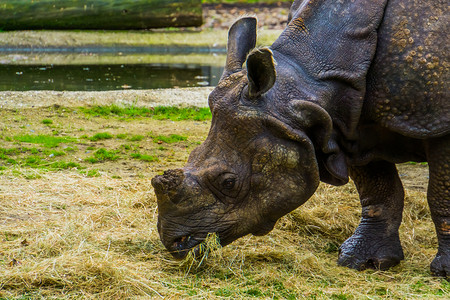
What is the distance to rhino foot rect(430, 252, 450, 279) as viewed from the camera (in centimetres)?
484

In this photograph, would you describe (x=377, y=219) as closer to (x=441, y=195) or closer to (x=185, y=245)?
(x=441, y=195)

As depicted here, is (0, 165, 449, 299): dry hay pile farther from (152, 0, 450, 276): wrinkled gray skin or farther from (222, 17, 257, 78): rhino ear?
(222, 17, 257, 78): rhino ear

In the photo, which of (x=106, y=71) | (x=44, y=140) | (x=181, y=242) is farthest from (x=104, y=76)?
(x=181, y=242)

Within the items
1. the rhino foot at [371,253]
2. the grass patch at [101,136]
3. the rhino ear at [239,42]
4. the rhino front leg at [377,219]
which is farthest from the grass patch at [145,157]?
the rhino ear at [239,42]

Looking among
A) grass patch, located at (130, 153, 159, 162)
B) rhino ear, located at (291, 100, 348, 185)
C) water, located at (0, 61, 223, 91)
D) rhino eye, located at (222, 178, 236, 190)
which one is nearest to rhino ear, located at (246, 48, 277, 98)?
rhino ear, located at (291, 100, 348, 185)

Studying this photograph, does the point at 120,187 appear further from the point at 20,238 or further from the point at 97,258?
the point at 97,258

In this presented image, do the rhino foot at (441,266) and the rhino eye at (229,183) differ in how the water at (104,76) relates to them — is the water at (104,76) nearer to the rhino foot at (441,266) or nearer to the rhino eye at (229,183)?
the rhino eye at (229,183)

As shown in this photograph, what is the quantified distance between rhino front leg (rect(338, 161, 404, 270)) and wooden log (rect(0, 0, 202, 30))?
12757 mm

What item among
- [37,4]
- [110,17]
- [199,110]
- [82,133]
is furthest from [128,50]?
[82,133]

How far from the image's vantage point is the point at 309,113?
4496 millimetres

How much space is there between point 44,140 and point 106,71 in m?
6.08

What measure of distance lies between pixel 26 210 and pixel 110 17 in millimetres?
11870

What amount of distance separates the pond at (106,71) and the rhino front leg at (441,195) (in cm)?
838

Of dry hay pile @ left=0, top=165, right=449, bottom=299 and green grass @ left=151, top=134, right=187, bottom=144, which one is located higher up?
dry hay pile @ left=0, top=165, right=449, bottom=299
